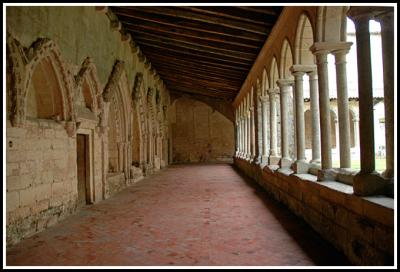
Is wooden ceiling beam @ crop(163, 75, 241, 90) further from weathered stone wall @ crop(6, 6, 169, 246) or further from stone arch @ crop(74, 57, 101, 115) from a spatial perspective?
stone arch @ crop(74, 57, 101, 115)

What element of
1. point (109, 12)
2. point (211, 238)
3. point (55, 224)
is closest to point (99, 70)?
point (109, 12)

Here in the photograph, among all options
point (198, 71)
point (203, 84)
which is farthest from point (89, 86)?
point (203, 84)

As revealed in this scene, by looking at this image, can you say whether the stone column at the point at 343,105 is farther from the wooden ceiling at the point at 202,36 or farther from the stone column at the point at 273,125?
the stone column at the point at 273,125

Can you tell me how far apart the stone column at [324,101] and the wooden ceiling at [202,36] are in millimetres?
1978

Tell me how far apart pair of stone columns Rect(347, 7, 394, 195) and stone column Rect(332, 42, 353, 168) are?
1.12 m

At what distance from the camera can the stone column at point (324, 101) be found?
194 inches

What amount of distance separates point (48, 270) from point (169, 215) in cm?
280

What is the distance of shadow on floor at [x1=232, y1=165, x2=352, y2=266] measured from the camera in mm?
3547

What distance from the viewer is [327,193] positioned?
13.9 feet

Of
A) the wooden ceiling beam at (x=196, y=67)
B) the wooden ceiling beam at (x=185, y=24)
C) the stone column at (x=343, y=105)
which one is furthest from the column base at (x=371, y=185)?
the wooden ceiling beam at (x=196, y=67)

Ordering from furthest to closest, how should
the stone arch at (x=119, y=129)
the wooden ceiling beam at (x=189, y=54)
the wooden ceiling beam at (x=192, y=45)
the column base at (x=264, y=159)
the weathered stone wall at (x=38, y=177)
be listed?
the wooden ceiling beam at (x=189, y=54), the column base at (x=264, y=159), the stone arch at (x=119, y=129), the wooden ceiling beam at (x=192, y=45), the weathered stone wall at (x=38, y=177)

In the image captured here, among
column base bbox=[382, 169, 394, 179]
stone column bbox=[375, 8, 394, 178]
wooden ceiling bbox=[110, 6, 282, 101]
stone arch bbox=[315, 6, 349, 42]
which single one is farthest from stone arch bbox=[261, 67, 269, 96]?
column base bbox=[382, 169, 394, 179]

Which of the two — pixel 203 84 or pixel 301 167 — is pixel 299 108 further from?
pixel 203 84

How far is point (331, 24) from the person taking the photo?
4.85 metres
